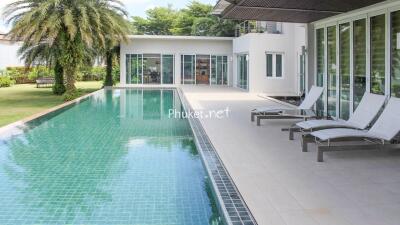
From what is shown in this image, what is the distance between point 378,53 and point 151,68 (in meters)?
26.4

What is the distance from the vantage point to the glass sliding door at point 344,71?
10641mm

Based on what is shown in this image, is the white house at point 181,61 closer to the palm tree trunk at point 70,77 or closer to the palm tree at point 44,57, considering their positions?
the palm tree at point 44,57

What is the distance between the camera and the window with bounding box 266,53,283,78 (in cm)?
2666

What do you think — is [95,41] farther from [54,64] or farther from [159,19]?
[159,19]

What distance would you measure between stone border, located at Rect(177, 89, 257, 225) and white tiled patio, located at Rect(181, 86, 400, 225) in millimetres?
86

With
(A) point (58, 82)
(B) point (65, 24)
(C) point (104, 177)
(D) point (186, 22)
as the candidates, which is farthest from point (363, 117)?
(D) point (186, 22)

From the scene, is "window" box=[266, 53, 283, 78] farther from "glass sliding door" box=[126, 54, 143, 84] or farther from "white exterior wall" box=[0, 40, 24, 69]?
"white exterior wall" box=[0, 40, 24, 69]

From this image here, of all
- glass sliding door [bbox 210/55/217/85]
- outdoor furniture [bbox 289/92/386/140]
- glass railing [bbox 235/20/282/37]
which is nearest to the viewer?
outdoor furniture [bbox 289/92/386/140]

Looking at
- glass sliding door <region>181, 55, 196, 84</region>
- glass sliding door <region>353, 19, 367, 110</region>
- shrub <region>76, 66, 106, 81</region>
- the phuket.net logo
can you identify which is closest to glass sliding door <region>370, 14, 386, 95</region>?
glass sliding door <region>353, 19, 367, 110</region>

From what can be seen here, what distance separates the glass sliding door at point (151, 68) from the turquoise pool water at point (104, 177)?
21.8 meters

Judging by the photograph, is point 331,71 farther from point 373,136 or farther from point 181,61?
point 181,61

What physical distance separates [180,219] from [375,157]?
147 inches

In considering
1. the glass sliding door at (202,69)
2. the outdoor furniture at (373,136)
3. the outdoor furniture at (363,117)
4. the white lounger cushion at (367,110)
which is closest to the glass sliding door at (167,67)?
the glass sliding door at (202,69)

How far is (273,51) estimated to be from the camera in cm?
2634
